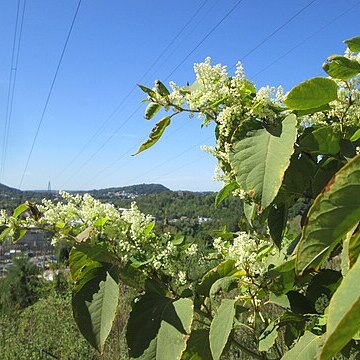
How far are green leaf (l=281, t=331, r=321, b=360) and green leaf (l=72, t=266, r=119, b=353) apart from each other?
38 centimetres

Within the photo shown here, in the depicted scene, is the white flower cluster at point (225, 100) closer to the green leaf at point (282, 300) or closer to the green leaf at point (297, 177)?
the green leaf at point (297, 177)

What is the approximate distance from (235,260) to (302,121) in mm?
390

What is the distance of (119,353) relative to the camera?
442 centimetres

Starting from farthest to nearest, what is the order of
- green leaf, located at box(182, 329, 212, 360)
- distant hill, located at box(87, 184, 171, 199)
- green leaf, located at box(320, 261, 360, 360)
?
distant hill, located at box(87, 184, 171, 199), green leaf, located at box(182, 329, 212, 360), green leaf, located at box(320, 261, 360, 360)

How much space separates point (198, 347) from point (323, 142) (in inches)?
23.1

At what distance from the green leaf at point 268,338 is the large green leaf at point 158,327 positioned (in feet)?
0.80

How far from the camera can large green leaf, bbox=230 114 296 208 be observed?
0.75m

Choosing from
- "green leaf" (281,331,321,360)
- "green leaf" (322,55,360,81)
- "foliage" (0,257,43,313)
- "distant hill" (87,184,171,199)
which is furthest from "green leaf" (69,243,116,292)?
"distant hill" (87,184,171,199)

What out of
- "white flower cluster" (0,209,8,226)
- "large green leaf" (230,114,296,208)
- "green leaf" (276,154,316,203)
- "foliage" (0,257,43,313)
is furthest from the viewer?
"foliage" (0,257,43,313)

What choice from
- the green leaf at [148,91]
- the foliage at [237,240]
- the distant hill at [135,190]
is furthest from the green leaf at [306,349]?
the distant hill at [135,190]

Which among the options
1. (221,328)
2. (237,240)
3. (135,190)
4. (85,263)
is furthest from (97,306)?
(135,190)

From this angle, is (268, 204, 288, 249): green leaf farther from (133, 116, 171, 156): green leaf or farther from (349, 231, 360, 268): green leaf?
(349, 231, 360, 268): green leaf

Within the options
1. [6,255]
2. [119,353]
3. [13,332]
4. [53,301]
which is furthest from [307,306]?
[6,255]

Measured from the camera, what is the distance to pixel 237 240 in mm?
1117
